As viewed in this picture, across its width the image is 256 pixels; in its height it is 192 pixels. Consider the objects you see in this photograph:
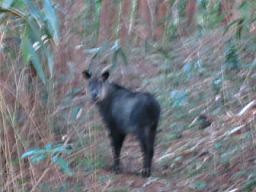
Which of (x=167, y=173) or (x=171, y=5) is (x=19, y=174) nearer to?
(x=167, y=173)

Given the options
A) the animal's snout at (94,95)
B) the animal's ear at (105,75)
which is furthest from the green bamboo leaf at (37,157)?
the animal's ear at (105,75)

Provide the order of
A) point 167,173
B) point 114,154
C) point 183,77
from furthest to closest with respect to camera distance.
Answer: point 183,77, point 114,154, point 167,173

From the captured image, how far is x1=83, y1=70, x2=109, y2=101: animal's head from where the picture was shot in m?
5.96

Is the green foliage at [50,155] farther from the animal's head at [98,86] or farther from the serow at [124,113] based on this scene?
the animal's head at [98,86]

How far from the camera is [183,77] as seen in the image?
7.67 m

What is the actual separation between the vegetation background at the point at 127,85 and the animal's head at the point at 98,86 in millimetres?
151

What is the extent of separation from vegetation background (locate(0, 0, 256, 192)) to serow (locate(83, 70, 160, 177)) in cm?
15

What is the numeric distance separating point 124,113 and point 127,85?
1.85m

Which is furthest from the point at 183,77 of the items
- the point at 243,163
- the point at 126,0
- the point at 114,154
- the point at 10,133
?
the point at 10,133

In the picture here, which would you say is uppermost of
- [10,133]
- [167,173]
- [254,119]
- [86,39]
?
[86,39]

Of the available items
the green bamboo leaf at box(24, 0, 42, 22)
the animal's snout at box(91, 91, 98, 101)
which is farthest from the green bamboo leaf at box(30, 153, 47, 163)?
the animal's snout at box(91, 91, 98, 101)

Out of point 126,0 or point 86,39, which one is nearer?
point 86,39

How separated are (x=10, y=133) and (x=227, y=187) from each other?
181cm

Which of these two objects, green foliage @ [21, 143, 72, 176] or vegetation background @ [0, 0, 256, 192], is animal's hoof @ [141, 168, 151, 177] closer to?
vegetation background @ [0, 0, 256, 192]
